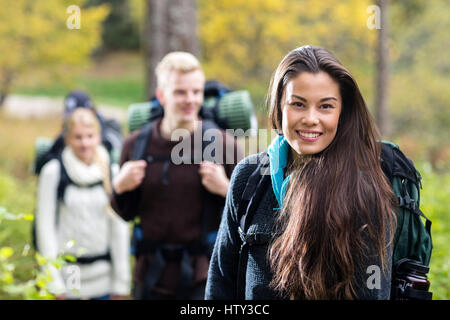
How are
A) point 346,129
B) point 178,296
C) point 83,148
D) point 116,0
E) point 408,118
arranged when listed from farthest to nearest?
point 116,0, point 408,118, point 83,148, point 178,296, point 346,129

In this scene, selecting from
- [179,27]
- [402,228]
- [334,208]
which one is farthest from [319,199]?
[179,27]

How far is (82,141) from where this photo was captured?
4.16 meters

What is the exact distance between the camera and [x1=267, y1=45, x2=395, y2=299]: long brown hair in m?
1.68

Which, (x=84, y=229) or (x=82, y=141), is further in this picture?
(x=82, y=141)

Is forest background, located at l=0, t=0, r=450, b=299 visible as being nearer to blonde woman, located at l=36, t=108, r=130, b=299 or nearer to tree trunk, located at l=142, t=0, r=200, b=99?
tree trunk, located at l=142, t=0, r=200, b=99

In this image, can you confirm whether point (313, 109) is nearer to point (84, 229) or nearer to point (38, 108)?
point (84, 229)

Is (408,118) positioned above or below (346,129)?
above

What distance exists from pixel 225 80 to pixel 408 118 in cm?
733

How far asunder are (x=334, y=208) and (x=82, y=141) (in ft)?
9.58

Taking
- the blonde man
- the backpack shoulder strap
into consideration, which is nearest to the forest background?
the blonde man

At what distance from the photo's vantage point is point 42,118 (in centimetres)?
2019

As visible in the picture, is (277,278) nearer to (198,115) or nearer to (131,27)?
(198,115)

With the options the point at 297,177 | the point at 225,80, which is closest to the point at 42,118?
the point at 225,80
